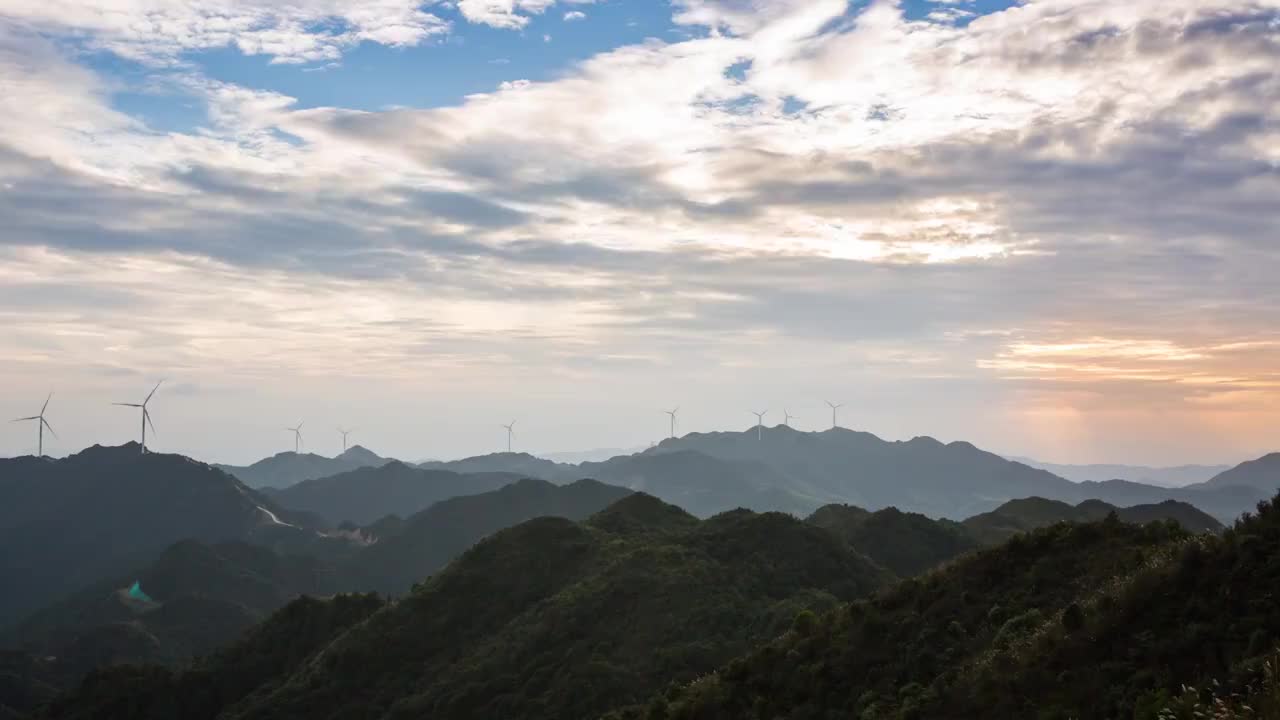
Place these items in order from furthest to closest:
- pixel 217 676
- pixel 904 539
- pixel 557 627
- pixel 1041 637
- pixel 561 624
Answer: pixel 904 539
pixel 217 676
pixel 561 624
pixel 557 627
pixel 1041 637

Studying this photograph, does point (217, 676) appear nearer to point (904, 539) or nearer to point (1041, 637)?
point (904, 539)

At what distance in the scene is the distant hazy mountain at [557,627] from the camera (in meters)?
89.6

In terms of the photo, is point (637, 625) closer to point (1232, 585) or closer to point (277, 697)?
point (277, 697)

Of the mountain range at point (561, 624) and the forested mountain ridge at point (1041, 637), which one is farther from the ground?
the forested mountain ridge at point (1041, 637)

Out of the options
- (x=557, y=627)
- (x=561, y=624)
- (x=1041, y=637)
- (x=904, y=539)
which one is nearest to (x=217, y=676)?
(x=557, y=627)

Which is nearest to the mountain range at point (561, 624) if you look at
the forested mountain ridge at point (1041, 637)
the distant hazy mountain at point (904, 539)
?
the forested mountain ridge at point (1041, 637)

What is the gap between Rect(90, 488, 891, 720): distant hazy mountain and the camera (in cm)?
8956

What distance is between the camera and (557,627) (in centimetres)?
10150

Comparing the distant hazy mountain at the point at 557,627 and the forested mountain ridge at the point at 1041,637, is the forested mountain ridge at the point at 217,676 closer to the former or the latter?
the distant hazy mountain at the point at 557,627

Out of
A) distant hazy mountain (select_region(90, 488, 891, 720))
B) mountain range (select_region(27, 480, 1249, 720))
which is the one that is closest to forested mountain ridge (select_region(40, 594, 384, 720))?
mountain range (select_region(27, 480, 1249, 720))

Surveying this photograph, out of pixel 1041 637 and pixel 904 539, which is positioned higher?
pixel 1041 637

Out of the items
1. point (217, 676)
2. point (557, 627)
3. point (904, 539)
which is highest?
point (904, 539)

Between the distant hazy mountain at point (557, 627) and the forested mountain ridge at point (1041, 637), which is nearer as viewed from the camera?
the forested mountain ridge at point (1041, 637)

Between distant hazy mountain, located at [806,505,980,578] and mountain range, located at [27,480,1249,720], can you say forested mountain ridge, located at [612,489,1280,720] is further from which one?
distant hazy mountain, located at [806,505,980,578]
